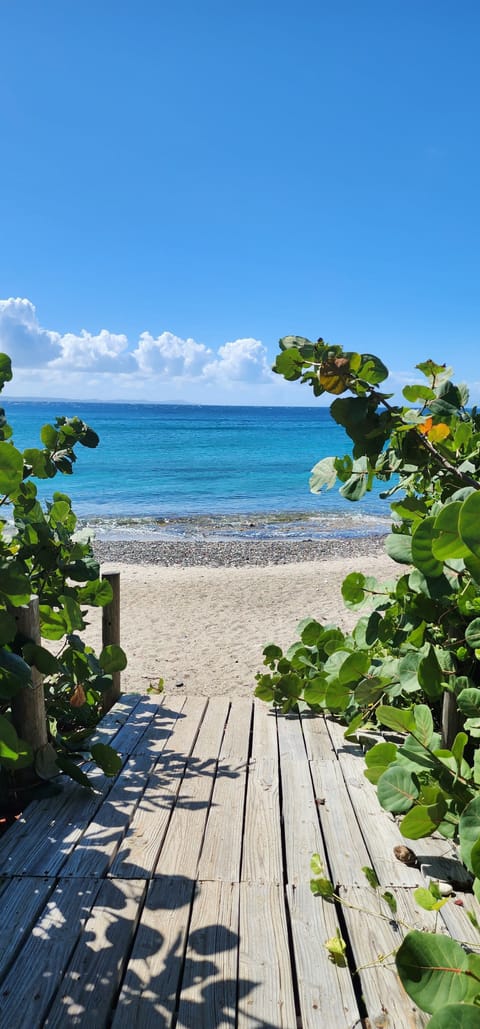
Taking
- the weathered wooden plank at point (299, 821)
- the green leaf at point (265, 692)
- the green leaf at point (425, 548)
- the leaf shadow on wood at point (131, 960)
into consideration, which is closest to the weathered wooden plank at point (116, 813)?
the leaf shadow on wood at point (131, 960)

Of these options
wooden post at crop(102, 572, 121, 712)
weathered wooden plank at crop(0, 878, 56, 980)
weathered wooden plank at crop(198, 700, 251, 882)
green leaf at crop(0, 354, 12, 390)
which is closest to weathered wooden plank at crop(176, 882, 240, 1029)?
weathered wooden plank at crop(198, 700, 251, 882)

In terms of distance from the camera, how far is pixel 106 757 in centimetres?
272

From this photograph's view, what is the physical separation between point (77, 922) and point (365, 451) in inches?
66.4

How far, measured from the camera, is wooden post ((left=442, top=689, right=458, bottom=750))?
2.71 m

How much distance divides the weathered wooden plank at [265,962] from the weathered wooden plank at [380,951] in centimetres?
21

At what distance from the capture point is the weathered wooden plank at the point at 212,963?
5.61 ft

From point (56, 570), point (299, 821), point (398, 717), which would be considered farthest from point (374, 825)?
point (56, 570)

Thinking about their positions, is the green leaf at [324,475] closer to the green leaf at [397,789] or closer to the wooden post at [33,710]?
the green leaf at [397,789]

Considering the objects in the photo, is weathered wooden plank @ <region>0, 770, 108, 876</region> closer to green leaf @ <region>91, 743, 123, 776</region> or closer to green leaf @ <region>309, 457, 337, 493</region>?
green leaf @ <region>91, 743, 123, 776</region>

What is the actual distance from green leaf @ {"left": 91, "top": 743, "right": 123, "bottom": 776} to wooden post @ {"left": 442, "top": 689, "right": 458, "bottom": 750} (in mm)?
1372

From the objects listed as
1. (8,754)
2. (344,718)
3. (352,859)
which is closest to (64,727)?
(344,718)

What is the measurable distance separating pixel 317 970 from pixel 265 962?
15 cm

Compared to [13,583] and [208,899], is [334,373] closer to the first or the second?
[13,583]

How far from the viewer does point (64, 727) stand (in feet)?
12.1
